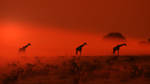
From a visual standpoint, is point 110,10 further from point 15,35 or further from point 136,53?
point 15,35

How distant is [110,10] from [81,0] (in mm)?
779

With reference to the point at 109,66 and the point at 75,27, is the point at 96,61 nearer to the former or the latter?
the point at 109,66

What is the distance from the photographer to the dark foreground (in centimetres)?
253

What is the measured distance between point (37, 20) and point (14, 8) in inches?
23.4

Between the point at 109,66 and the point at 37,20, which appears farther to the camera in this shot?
the point at 37,20

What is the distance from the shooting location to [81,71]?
9.23ft

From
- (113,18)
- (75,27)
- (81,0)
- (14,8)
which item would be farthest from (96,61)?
(14,8)

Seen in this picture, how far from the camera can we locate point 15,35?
3.57 m

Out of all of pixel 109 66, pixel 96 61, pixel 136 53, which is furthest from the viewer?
pixel 136 53

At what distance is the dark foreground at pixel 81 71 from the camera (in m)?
2.53

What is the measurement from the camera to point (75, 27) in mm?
3799

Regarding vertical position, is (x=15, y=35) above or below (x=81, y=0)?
below

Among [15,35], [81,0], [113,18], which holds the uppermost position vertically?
[81,0]

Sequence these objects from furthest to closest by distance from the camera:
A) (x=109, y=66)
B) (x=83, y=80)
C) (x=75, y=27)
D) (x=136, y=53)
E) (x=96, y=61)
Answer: (x=75, y=27) < (x=136, y=53) < (x=96, y=61) < (x=109, y=66) < (x=83, y=80)
